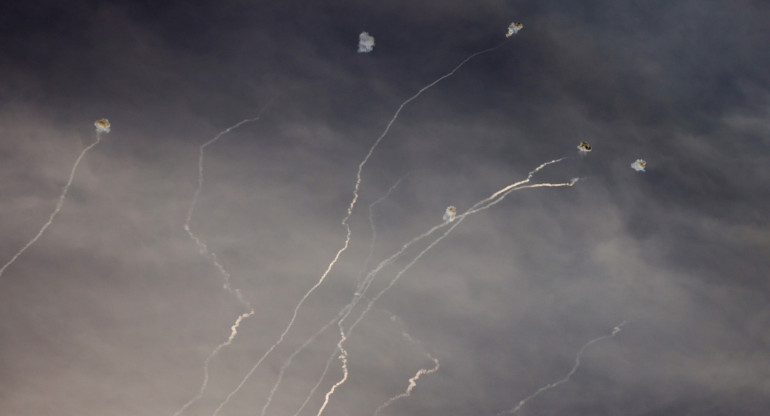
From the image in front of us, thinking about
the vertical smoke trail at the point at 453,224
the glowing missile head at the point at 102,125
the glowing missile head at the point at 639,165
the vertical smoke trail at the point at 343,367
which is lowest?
the vertical smoke trail at the point at 343,367

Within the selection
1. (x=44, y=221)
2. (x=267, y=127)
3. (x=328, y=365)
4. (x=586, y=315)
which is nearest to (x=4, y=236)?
(x=44, y=221)

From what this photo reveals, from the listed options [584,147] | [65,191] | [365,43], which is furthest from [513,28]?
[65,191]

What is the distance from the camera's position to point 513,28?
46.5ft

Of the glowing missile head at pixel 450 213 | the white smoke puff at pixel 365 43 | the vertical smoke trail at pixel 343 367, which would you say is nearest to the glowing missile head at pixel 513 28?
the white smoke puff at pixel 365 43

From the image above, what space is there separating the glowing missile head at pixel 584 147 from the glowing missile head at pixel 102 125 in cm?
938

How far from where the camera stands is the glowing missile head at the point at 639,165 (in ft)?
46.4

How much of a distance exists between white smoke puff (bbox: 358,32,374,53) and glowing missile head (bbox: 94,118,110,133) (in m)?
5.07

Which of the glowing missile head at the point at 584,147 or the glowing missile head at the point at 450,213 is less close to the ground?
the glowing missile head at the point at 584,147

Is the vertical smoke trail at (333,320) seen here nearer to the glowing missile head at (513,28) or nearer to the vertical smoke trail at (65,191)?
the glowing missile head at (513,28)

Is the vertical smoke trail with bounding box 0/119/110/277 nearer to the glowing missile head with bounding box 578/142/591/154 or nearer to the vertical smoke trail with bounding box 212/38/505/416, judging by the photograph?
the vertical smoke trail with bounding box 212/38/505/416

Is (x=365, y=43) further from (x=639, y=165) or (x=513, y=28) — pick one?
(x=639, y=165)

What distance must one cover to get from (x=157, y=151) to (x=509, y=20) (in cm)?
764

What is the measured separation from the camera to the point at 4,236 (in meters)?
12.8

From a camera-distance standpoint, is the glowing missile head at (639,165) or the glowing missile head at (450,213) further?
the glowing missile head at (639,165)
